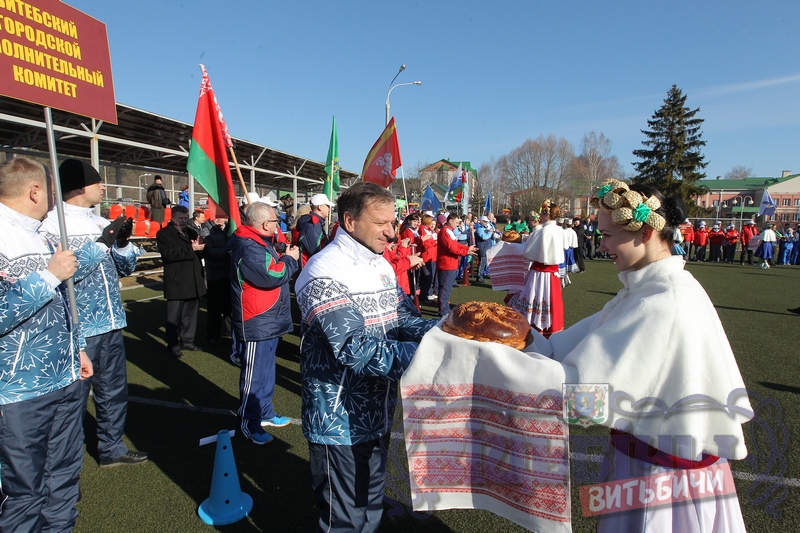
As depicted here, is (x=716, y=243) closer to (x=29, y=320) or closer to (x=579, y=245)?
(x=579, y=245)

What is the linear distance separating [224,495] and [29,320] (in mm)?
1717

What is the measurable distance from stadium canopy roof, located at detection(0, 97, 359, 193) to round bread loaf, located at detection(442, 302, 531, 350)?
11647 millimetres

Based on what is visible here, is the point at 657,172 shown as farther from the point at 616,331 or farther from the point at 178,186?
the point at 616,331

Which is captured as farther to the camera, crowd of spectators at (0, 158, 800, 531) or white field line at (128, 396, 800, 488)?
white field line at (128, 396, 800, 488)

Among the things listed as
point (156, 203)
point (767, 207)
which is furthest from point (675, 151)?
point (156, 203)

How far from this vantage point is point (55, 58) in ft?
8.90

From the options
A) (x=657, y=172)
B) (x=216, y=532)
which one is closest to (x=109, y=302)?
(x=216, y=532)

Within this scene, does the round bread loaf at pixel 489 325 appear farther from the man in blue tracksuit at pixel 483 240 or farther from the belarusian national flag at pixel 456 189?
the belarusian national flag at pixel 456 189

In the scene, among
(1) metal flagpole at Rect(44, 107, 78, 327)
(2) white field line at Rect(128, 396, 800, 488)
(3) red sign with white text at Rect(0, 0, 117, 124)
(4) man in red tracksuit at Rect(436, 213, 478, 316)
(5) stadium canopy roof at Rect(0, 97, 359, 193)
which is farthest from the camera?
(5) stadium canopy roof at Rect(0, 97, 359, 193)

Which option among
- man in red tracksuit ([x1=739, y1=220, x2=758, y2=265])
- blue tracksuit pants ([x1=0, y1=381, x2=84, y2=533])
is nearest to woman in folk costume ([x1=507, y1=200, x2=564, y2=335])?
blue tracksuit pants ([x1=0, y1=381, x2=84, y2=533])

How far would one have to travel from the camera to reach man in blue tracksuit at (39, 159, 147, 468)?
336 centimetres

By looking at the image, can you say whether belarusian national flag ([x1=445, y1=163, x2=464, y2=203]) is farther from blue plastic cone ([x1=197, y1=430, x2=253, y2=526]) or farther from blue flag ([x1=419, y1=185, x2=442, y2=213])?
blue plastic cone ([x1=197, y1=430, x2=253, y2=526])

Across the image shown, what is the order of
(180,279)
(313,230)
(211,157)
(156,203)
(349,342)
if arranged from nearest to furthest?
1. (349,342)
2. (211,157)
3. (180,279)
4. (313,230)
5. (156,203)

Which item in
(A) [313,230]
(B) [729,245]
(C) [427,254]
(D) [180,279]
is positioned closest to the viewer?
(D) [180,279]
